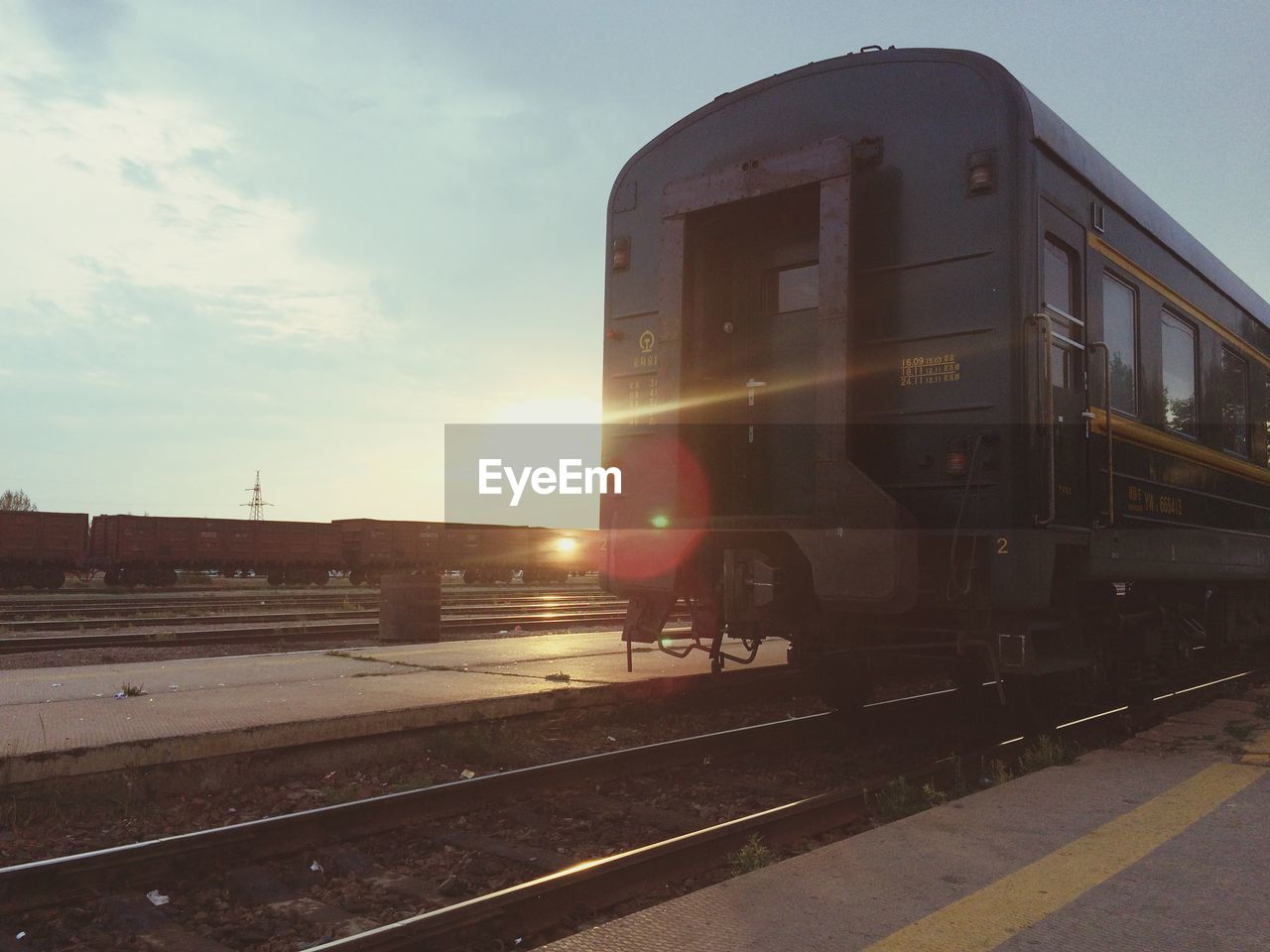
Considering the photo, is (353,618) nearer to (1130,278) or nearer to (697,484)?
(697,484)

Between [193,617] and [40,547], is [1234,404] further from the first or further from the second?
[40,547]

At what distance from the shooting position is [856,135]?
20.8 ft

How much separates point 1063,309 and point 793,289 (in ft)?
5.58

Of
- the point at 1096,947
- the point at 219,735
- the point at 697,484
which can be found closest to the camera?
the point at 1096,947

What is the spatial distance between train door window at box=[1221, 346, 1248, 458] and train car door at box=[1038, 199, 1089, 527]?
3.34 m

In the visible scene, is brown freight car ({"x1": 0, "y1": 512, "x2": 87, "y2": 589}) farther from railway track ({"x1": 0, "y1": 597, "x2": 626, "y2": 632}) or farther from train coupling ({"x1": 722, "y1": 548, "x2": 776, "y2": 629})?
train coupling ({"x1": 722, "y1": 548, "x2": 776, "y2": 629})

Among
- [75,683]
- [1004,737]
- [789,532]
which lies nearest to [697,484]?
[789,532]

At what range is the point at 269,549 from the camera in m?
34.8

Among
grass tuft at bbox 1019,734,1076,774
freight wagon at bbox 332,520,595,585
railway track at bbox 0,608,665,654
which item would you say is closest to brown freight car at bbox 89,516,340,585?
freight wagon at bbox 332,520,595,585

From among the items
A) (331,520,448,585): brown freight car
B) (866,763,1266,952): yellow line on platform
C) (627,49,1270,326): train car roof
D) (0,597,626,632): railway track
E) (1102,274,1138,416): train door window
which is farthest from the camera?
(331,520,448,585): brown freight car

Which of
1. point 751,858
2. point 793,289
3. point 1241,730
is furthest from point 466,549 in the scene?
point 751,858

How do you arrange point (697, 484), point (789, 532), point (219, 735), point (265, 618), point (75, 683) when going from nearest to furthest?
1. point (219, 735)
2. point (789, 532)
3. point (697, 484)
4. point (75, 683)
5. point (265, 618)

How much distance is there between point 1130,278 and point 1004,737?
3332 millimetres

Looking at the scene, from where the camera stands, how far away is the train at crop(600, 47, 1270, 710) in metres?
5.67
